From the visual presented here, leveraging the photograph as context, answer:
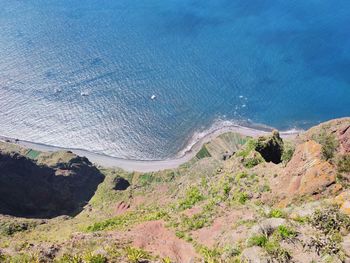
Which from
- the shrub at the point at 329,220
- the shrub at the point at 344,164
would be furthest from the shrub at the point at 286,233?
the shrub at the point at 344,164

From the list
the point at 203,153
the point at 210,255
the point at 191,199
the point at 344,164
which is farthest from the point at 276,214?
the point at 203,153

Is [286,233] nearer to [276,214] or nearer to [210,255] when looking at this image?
[276,214]

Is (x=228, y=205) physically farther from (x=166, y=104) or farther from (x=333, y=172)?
(x=166, y=104)

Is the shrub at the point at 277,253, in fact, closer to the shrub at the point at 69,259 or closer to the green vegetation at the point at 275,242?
the green vegetation at the point at 275,242

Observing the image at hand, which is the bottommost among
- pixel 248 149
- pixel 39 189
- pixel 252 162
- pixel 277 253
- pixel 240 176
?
pixel 39 189

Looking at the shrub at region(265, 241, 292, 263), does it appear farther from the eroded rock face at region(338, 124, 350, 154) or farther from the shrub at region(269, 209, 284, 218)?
the eroded rock face at region(338, 124, 350, 154)

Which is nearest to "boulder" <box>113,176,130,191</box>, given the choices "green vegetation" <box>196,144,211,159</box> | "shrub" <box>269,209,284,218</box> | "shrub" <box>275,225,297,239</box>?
"green vegetation" <box>196,144,211,159</box>
